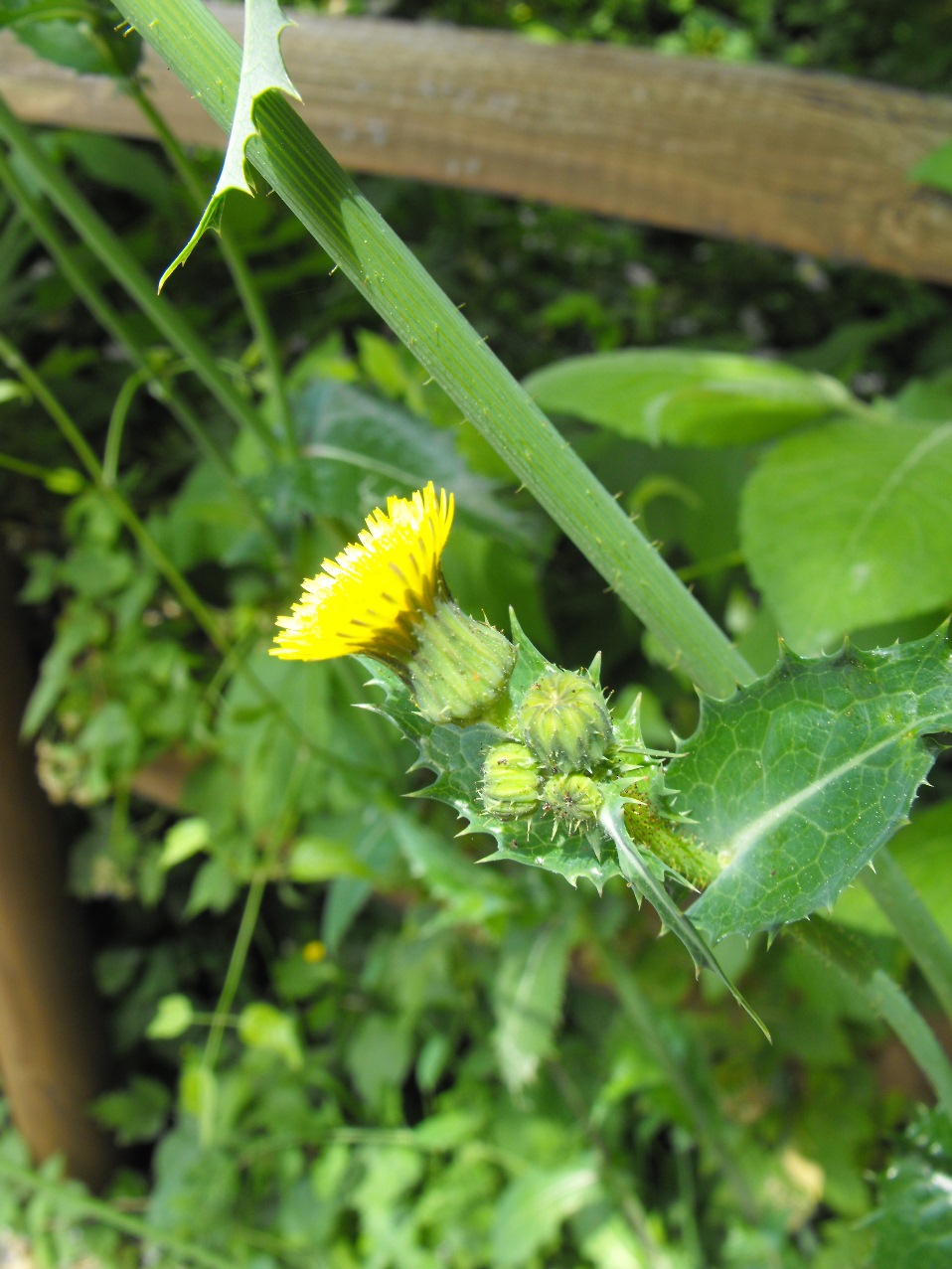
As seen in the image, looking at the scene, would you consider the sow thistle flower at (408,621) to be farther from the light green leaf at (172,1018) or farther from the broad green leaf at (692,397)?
the light green leaf at (172,1018)

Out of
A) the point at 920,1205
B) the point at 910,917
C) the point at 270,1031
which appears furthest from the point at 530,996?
the point at 910,917

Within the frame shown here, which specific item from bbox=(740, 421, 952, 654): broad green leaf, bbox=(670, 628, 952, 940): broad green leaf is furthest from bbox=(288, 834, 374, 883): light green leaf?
A: bbox=(670, 628, 952, 940): broad green leaf

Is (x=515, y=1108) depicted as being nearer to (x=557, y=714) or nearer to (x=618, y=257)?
(x=557, y=714)

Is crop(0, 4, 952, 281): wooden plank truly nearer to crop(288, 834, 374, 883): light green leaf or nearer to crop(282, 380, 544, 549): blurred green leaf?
crop(282, 380, 544, 549): blurred green leaf

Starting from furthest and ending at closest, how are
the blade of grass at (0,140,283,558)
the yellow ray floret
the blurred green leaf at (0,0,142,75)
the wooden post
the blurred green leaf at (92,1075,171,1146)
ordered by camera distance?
1. the blurred green leaf at (92,1075,171,1146)
2. the wooden post
3. the blade of grass at (0,140,283,558)
4. the blurred green leaf at (0,0,142,75)
5. the yellow ray floret

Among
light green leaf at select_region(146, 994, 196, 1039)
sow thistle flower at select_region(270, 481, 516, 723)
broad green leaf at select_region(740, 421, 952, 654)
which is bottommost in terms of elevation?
light green leaf at select_region(146, 994, 196, 1039)

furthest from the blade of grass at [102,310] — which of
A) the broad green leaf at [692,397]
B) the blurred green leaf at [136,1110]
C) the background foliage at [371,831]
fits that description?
the blurred green leaf at [136,1110]
